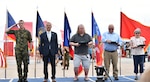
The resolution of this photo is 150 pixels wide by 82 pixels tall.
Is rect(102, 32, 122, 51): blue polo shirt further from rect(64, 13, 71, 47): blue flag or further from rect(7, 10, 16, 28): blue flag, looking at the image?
rect(7, 10, 16, 28): blue flag

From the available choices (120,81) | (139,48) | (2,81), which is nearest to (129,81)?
(120,81)

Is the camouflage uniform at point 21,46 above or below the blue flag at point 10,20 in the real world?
below

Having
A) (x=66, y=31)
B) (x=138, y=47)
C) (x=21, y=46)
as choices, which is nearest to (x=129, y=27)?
(x=138, y=47)

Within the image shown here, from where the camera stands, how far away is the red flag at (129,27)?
9664 millimetres

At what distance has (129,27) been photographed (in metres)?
9.76

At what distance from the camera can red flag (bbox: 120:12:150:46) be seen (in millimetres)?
9664

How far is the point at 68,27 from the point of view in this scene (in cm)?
988

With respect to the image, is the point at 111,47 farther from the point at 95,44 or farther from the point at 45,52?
the point at 45,52

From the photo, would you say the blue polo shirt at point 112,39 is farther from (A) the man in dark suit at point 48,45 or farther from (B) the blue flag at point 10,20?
(B) the blue flag at point 10,20

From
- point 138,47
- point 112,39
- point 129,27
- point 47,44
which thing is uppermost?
point 129,27

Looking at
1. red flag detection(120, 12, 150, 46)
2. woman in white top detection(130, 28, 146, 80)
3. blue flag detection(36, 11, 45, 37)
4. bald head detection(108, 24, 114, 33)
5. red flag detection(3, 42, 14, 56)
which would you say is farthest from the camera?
red flag detection(3, 42, 14, 56)

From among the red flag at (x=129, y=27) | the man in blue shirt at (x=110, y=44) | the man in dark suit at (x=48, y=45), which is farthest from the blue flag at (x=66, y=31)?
the man in dark suit at (x=48, y=45)

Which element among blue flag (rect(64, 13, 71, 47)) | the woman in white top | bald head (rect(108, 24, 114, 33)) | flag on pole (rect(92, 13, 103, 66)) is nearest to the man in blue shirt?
bald head (rect(108, 24, 114, 33))

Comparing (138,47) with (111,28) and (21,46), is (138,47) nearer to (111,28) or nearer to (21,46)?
(111,28)
